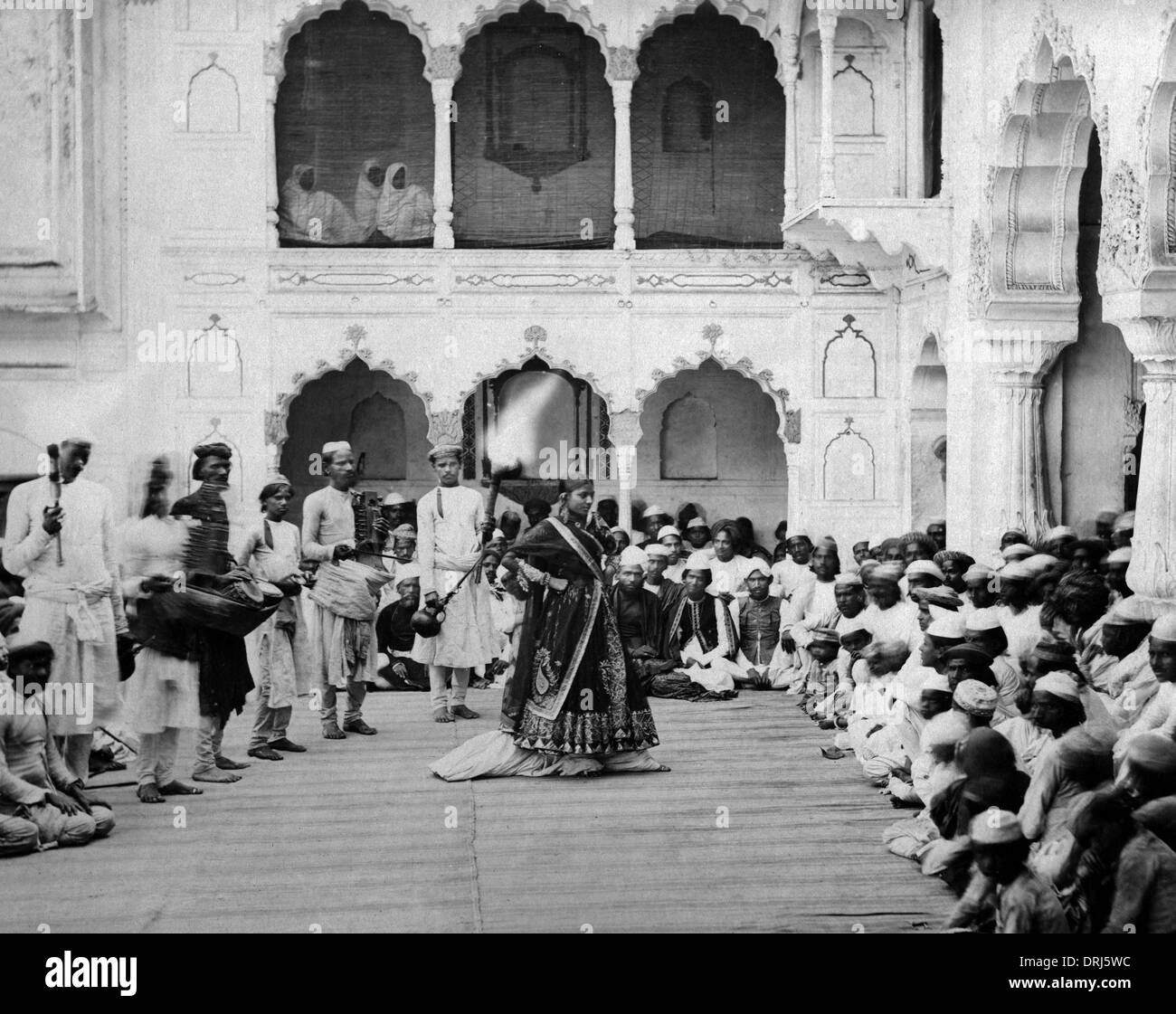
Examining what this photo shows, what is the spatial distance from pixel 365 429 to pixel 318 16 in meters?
4.32

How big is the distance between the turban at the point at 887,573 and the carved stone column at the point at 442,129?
230 inches

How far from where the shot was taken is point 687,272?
47.3ft

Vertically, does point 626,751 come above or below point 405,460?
below

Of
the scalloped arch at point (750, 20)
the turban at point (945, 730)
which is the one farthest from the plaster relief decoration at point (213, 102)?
the turban at point (945, 730)

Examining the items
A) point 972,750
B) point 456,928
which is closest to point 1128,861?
point 972,750

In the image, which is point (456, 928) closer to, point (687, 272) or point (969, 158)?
point (969, 158)

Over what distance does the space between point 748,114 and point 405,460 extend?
4933 millimetres

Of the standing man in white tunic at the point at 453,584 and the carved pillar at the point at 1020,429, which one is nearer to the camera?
the standing man in white tunic at the point at 453,584

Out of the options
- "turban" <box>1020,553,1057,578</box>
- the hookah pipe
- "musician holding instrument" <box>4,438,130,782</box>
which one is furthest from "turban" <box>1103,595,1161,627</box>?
the hookah pipe

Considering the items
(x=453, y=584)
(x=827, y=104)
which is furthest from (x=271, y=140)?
(x=453, y=584)

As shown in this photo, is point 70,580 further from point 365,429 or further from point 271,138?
point 365,429

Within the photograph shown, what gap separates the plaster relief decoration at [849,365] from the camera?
565 inches

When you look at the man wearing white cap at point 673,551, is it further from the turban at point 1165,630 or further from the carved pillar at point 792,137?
the turban at point 1165,630
